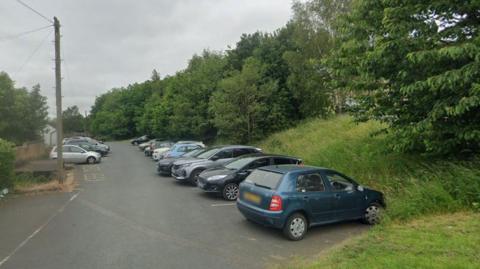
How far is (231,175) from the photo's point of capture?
12539 mm

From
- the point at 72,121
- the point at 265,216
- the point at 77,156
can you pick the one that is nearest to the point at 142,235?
the point at 265,216

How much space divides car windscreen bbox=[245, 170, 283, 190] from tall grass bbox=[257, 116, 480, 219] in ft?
8.84

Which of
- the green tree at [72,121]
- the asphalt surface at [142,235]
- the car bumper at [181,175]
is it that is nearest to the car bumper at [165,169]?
the car bumper at [181,175]

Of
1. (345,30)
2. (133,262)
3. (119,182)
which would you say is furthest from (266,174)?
(119,182)

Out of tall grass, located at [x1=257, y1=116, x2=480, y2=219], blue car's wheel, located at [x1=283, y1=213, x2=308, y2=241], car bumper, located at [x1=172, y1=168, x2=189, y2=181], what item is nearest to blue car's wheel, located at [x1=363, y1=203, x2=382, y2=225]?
tall grass, located at [x1=257, y1=116, x2=480, y2=219]

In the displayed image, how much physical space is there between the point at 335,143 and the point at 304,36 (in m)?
10.2

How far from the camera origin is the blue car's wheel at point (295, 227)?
793cm

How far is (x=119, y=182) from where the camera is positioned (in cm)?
1725

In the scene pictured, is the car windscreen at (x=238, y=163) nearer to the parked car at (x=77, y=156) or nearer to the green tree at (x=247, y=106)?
the green tree at (x=247, y=106)

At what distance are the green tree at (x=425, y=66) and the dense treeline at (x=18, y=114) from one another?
111 feet

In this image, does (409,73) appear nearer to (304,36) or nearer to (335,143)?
(335,143)

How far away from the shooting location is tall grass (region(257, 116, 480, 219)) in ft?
27.0

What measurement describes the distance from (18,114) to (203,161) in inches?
1104

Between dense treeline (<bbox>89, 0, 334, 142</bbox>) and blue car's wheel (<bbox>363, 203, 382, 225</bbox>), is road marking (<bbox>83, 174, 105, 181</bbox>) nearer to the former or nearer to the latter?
dense treeline (<bbox>89, 0, 334, 142</bbox>)
